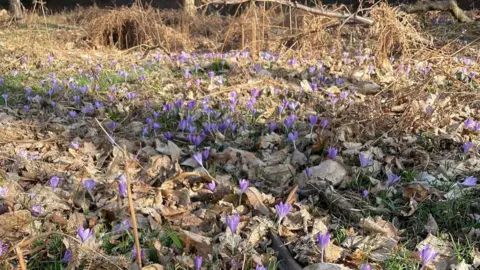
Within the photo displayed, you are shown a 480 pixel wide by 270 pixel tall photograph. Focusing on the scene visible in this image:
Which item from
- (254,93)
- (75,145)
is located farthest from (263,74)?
(75,145)

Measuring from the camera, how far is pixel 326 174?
2.36 metres

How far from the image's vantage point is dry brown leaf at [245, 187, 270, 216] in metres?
2.07

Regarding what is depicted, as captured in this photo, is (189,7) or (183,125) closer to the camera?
(183,125)

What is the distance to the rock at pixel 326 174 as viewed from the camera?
232cm

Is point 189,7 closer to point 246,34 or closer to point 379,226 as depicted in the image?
point 246,34

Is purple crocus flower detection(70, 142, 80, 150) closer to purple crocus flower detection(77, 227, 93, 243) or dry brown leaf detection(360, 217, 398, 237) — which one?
purple crocus flower detection(77, 227, 93, 243)

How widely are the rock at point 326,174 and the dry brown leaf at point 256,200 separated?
0.89ft

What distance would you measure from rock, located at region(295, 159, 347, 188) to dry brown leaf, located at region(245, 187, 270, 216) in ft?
0.89

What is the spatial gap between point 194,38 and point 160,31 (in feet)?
3.49

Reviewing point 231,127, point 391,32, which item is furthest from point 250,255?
point 391,32

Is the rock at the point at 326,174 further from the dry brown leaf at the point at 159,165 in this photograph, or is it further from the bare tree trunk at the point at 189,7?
the bare tree trunk at the point at 189,7

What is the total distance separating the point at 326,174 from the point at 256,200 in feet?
1.42

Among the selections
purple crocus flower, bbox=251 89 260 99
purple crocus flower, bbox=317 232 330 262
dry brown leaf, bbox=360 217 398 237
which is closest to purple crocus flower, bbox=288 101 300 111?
purple crocus flower, bbox=251 89 260 99

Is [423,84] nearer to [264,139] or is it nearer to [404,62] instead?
[264,139]
